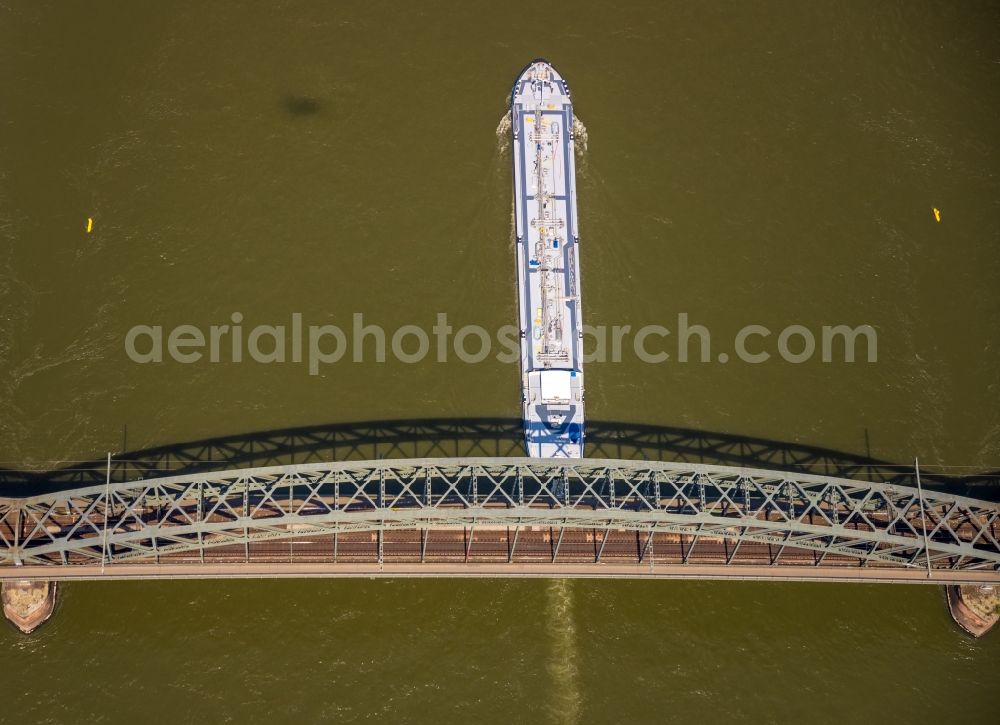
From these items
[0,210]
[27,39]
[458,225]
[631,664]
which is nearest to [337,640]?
[631,664]

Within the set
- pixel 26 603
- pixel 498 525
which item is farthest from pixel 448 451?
pixel 26 603

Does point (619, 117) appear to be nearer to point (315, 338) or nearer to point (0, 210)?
point (315, 338)

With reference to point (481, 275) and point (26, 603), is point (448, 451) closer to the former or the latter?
point (481, 275)

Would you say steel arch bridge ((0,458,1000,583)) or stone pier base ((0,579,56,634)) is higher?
steel arch bridge ((0,458,1000,583))

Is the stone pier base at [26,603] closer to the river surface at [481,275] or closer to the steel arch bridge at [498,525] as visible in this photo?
the river surface at [481,275]

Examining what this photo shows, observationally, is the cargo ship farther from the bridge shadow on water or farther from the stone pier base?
the stone pier base

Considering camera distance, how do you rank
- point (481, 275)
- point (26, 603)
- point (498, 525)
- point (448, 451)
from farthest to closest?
point (481, 275) → point (448, 451) → point (498, 525) → point (26, 603)

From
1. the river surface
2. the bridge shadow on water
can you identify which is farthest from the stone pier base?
the bridge shadow on water
